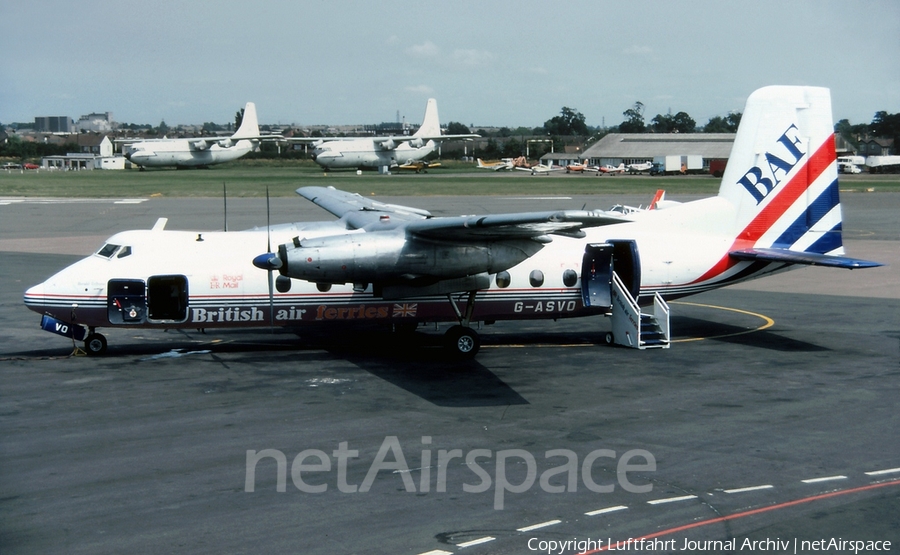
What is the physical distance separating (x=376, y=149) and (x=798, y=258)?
293ft

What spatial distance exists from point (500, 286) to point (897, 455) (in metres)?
11.1

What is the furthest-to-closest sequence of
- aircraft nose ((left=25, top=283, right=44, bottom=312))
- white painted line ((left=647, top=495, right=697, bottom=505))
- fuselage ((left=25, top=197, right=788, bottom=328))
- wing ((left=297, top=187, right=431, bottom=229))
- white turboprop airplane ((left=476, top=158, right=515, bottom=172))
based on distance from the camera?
white turboprop airplane ((left=476, top=158, right=515, bottom=172)) → wing ((left=297, top=187, right=431, bottom=229)) → fuselage ((left=25, top=197, right=788, bottom=328)) → aircraft nose ((left=25, top=283, right=44, bottom=312)) → white painted line ((left=647, top=495, right=697, bottom=505))

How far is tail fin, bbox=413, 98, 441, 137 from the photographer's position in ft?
370

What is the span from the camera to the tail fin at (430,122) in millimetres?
112625

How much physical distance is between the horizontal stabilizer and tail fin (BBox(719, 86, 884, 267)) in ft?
2.15

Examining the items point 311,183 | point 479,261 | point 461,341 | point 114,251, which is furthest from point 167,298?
point 311,183

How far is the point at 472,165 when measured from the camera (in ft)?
488

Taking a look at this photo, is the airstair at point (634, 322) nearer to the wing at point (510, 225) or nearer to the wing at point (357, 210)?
the wing at point (510, 225)

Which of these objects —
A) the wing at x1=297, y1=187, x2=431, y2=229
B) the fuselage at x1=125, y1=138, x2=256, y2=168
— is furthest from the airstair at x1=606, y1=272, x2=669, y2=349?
the fuselage at x1=125, y1=138, x2=256, y2=168

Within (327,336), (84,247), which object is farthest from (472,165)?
(327,336)

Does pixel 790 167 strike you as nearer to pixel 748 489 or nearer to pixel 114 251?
pixel 748 489

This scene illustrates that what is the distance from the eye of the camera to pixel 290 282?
23234 millimetres

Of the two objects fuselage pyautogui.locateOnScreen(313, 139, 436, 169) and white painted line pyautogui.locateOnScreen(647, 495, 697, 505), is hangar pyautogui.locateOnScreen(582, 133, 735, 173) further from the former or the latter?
white painted line pyautogui.locateOnScreen(647, 495, 697, 505)

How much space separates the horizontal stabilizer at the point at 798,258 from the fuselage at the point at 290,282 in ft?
1.67
